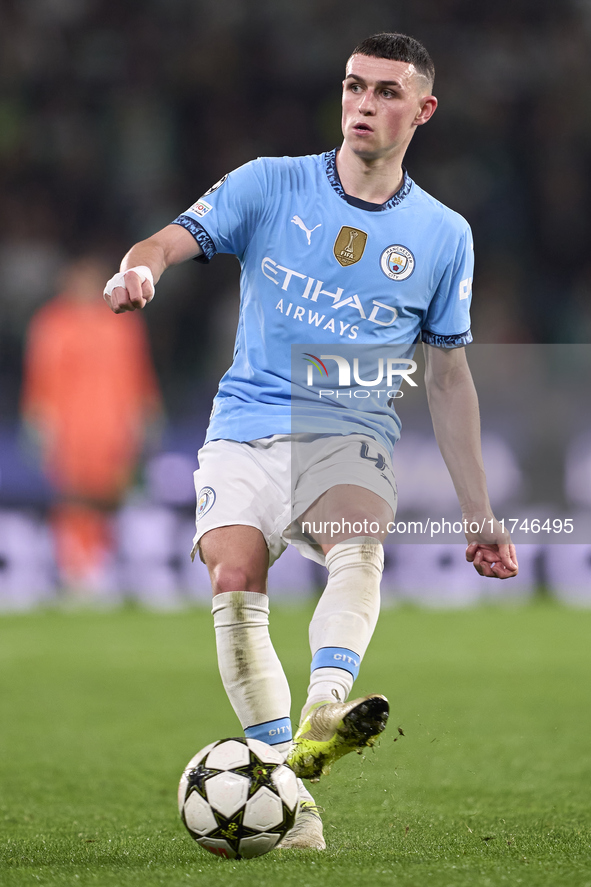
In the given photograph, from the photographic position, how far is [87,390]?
10.3 m

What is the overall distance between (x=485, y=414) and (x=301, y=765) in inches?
263

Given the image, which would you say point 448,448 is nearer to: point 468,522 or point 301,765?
point 468,522

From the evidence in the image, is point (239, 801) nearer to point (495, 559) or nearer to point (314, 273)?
point (495, 559)

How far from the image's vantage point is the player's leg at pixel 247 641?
3.46 meters

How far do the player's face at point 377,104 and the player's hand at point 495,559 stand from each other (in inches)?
47.3

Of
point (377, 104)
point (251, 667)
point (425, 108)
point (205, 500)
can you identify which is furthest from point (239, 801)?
point (425, 108)

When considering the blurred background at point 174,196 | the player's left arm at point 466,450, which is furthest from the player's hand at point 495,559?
the blurred background at point 174,196

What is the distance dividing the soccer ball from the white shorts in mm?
630

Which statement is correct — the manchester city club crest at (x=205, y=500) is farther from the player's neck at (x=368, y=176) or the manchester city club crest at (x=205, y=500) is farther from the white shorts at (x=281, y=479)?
the player's neck at (x=368, y=176)

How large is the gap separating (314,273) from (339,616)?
1.01 metres

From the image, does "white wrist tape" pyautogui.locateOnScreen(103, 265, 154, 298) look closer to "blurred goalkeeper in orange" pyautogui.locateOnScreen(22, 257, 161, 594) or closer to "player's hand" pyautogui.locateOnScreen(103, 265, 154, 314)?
"player's hand" pyautogui.locateOnScreen(103, 265, 154, 314)

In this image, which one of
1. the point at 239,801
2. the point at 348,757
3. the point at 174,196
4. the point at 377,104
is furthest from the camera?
the point at 174,196

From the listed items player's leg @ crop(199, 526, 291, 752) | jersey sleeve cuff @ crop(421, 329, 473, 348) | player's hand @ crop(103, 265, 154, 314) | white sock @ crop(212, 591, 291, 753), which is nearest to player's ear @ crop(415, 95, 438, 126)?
jersey sleeve cuff @ crop(421, 329, 473, 348)

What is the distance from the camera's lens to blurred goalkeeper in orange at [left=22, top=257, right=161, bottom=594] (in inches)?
396
